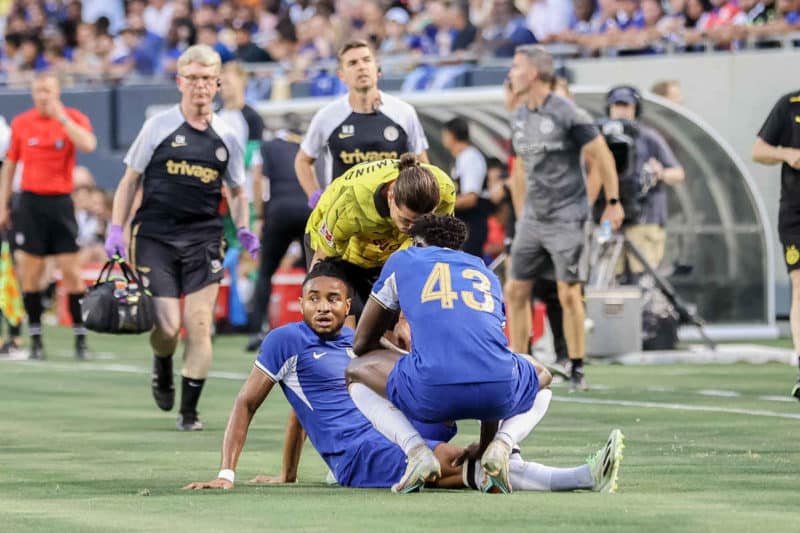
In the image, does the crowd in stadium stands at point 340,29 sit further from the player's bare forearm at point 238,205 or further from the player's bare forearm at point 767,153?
Answer: the player's bare forearm at point 238,205

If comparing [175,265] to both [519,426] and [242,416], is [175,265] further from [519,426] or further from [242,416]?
[519,426]

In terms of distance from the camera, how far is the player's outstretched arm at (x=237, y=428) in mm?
Result: 7988

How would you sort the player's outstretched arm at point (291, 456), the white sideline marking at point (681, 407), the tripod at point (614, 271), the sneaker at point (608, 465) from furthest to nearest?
the tripod at point (614, 271) < the white sideline marking at point (681, 407) < the player's outstretched arm at point (291, 456) < the sneaker at point (608, 465)

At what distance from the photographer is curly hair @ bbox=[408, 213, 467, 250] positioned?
312 inches

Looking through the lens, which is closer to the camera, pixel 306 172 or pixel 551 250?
pixel 306 172

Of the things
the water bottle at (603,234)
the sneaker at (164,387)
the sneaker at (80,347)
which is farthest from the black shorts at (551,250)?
the sneaker at (80,347)

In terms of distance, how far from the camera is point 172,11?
98.0ft

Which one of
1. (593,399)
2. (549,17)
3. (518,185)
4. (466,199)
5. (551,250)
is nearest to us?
(593,399)

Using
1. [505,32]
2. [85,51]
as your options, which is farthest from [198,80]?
[85,51]

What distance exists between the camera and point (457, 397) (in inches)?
303

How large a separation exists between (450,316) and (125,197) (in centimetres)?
413

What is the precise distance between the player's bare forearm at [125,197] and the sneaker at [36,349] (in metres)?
6.11

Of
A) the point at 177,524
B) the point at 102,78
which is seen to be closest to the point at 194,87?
the point at 177,524

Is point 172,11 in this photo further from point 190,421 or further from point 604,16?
point 190,421
